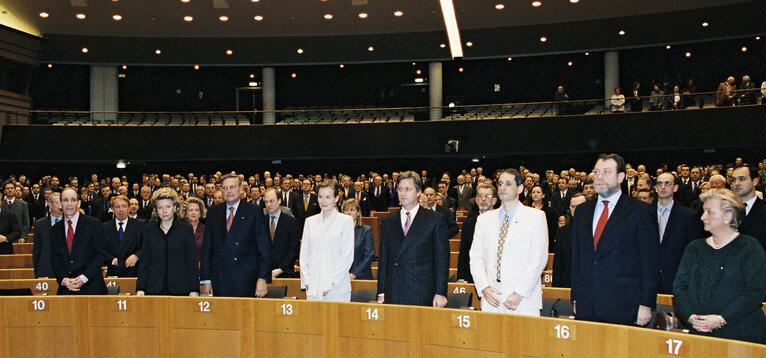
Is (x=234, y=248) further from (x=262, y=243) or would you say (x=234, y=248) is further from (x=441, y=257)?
(x=441, y=257)

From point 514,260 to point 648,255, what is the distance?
77 centimetres

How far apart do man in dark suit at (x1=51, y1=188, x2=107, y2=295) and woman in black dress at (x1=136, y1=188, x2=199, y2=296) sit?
1.46 ft

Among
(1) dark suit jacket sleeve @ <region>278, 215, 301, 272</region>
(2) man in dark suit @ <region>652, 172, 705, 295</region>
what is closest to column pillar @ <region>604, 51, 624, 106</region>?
(1) dark suit jacket sleeve @ <region>278, 215, 301, 272</region>

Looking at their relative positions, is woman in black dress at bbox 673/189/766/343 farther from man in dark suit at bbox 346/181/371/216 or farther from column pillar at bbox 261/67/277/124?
column pillar at bbox 261/67/277/124

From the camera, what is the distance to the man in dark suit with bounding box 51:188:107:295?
17.0ft

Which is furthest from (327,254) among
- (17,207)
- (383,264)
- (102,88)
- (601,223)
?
(102,88)

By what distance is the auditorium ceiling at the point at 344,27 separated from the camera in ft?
54.5

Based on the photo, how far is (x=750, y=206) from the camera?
5.24 metres

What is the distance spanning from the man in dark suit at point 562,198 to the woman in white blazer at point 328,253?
582 cm

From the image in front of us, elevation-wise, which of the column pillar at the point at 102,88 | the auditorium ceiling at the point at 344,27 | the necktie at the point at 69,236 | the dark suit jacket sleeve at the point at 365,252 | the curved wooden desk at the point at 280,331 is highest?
the auditorium ceiling at the point at 344,27

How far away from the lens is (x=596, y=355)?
10.5ft

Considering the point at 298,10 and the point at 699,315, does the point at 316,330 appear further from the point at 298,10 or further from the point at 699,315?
the point at 298,10

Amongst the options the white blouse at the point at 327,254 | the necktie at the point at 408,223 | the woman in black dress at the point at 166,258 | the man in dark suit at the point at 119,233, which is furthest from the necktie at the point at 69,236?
the necktie at the point at 408,223

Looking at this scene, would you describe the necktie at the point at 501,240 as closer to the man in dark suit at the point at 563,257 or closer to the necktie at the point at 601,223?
the necktie at the point at 601,223
